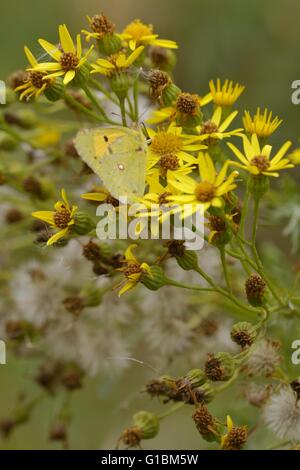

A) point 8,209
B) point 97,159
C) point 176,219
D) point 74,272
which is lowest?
point 74,272

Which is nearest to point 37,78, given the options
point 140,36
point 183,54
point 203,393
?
point 140,36

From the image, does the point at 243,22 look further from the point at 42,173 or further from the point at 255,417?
the point at 255,417

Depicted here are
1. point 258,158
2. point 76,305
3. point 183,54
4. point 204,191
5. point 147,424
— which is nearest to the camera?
point 204,191

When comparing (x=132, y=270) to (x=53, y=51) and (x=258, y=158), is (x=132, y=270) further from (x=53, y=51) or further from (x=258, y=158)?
(x=53, y=51)

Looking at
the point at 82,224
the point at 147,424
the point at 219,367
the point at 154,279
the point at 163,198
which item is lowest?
the point at 147,424

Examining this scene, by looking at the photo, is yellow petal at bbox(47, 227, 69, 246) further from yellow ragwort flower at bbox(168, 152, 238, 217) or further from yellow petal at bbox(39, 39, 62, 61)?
yellow petal at bbox(39, 39, 62, 61)

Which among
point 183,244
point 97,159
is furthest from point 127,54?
point 183,244
